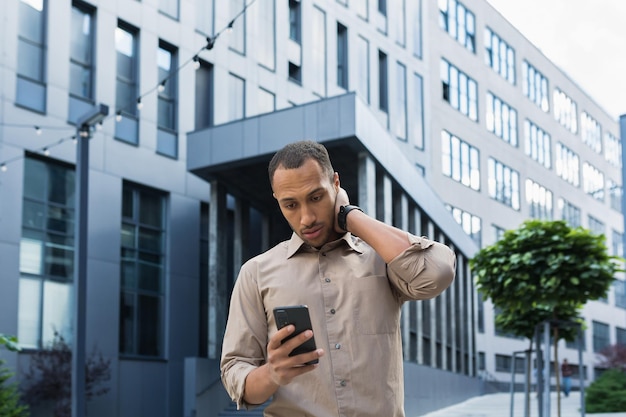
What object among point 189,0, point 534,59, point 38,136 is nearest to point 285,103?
point 189,0

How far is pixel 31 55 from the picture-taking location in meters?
20.9

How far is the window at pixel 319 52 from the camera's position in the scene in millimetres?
29344

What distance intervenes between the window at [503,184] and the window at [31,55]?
1110 inches

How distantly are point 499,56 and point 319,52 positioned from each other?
20985 mm

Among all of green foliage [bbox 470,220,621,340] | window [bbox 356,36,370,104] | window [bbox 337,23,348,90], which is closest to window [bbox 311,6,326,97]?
window [bbox 337,23,348,90]

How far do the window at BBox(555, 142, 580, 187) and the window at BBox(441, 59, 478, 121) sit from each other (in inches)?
529

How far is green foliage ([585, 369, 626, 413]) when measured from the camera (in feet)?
77.3

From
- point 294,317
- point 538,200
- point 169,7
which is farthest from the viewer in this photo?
point 538,200

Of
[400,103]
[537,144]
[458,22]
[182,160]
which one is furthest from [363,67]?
[537,144]

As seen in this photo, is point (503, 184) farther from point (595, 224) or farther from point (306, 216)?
point (306, 216)

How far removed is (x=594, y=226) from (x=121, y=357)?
46.5 m

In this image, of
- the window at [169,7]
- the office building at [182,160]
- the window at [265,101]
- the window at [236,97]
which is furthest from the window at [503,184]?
the window at [169,7]

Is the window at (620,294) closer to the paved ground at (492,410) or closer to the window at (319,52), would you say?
the paved ground at (492,410)

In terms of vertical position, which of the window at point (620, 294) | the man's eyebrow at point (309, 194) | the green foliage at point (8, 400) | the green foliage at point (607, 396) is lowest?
the green foliage at point (607, 396)
